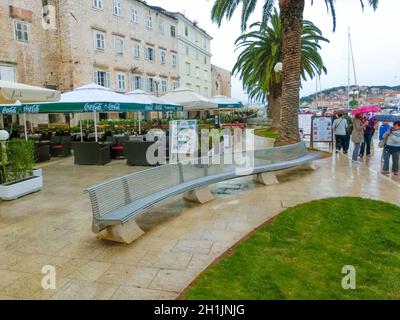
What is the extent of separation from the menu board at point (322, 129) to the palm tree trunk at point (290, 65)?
413 centimetres

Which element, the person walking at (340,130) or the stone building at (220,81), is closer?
the person walking at (340,130)

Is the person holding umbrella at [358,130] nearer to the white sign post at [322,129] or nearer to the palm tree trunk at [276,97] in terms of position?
the white sign post at [322,129]

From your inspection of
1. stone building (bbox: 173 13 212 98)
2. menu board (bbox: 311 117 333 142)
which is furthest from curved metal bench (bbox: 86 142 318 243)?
stone building (bbox: 173 13 212 98)

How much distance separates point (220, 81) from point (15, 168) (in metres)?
58.8

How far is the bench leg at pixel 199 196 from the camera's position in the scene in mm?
6457

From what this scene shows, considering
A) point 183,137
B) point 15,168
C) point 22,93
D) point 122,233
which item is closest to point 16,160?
point 15,168

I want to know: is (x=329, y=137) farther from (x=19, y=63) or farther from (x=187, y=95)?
(x=19, y=63)

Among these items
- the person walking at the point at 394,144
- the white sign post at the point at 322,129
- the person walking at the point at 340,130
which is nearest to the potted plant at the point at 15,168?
the person walking at the point at 394,144

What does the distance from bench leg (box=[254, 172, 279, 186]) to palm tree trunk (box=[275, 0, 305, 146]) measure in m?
3.25

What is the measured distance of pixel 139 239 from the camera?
4676 millimetres

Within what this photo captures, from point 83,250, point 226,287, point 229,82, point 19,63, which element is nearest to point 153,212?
point 83,250

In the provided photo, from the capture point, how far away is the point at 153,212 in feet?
19.4

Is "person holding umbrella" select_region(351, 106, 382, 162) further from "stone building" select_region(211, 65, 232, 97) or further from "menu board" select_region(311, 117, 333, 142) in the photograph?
"stone building" select_region(211, 65, 232, 97)
